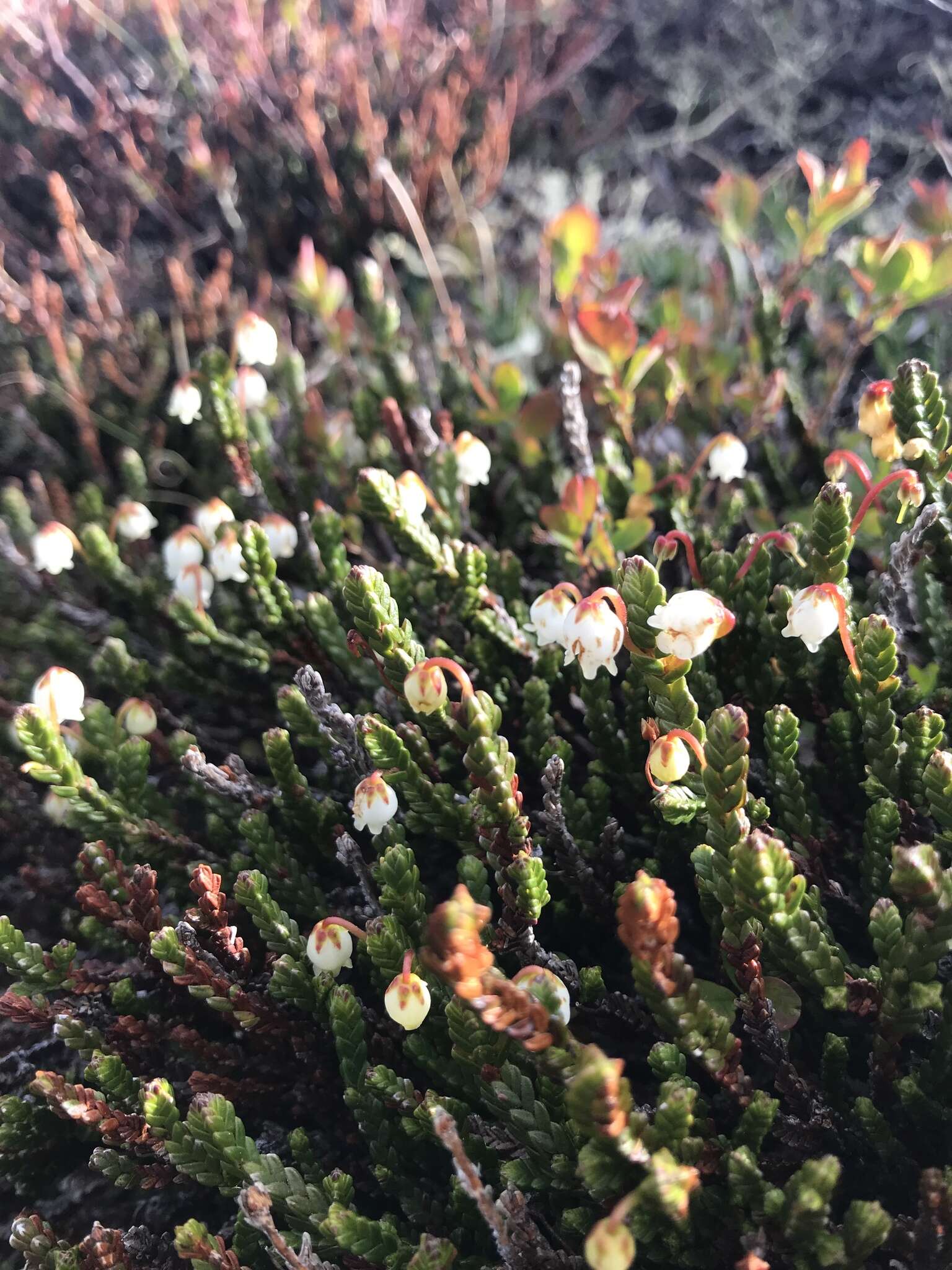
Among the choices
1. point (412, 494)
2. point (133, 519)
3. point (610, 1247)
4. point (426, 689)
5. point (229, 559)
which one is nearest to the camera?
point (610, 1247)

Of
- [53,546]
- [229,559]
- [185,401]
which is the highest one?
[185,401]

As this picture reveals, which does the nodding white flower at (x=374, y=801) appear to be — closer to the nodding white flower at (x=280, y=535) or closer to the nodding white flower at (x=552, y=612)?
the nodding white flower at (x=552, y=612)

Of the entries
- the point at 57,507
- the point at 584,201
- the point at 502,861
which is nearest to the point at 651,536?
the point at 502,861

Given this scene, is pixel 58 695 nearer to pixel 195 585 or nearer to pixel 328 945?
→ pixel 195 585

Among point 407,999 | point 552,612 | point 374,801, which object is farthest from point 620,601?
point 407,999

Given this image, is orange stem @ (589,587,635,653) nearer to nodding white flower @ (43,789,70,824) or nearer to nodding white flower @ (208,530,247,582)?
nodding white flower @ (208,530,247,582)

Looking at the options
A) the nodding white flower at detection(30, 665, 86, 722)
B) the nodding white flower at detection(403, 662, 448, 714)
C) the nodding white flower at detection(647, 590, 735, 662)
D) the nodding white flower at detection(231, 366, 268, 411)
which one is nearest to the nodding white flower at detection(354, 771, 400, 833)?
the nodding white flower at detection(403, 662, 448, 714)

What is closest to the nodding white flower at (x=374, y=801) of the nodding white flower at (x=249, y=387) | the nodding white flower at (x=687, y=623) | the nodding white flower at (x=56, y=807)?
the nodding white flower at (x=687, y=623)
